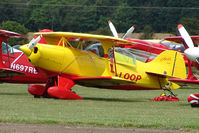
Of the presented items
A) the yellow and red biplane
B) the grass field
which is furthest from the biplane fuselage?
the grass field

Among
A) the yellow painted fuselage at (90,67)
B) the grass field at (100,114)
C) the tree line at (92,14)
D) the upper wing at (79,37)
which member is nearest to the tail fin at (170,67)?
the yellow painted fuselage at (90,67)

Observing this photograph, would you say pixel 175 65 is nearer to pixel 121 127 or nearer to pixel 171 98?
pixel 171 98

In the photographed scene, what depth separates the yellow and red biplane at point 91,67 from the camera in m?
15.7

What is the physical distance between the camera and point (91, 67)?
16.7 m

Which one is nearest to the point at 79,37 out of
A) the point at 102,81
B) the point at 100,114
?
the point at 102,81

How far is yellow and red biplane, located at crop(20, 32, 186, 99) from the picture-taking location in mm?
15727

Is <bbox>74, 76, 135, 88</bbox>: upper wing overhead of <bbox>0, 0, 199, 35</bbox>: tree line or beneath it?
beneath

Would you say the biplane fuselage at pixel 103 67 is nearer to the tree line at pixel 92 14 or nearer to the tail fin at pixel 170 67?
the tail fin at pixel 170 67

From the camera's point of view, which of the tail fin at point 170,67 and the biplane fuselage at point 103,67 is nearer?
the biplane fuselage at point 103,67

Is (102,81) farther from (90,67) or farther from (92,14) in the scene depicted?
(92,14)

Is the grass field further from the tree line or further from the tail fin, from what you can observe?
the tree line

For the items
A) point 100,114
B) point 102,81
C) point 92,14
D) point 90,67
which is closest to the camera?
point 100,114

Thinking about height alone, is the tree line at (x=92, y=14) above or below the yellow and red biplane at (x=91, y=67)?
above

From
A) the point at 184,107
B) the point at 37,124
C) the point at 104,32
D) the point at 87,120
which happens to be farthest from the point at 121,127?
the point at 104,32
